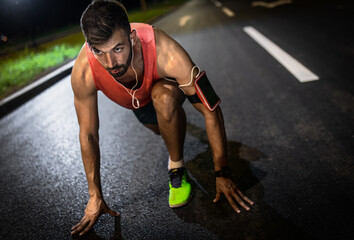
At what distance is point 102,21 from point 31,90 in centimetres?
409

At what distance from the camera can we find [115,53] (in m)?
1.60

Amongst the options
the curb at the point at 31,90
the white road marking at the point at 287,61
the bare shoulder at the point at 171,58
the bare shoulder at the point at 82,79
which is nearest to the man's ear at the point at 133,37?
the bare shoulder at the point at 171,58

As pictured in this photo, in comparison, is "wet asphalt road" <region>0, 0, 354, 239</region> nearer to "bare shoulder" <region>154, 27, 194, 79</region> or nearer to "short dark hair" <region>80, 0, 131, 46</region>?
"bare shoulder" <region>154, 27, 194, 79</region>

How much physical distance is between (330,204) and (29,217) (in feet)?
6.81

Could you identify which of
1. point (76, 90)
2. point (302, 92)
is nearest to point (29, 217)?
point (76, 90)

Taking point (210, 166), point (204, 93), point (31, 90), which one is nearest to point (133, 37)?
point (204, 93)

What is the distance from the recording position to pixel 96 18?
1.55 meters

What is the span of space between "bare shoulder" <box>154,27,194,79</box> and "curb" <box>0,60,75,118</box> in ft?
11.9

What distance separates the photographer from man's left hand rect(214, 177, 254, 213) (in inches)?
65.1

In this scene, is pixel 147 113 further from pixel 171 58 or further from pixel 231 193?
pixel 231 193

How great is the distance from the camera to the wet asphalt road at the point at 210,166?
1605 millimetres

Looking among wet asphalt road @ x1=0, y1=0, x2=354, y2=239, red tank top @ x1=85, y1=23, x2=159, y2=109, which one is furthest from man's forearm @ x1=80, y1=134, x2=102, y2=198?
red tank top @ x1=85, y1=23, x2=159, y2=109

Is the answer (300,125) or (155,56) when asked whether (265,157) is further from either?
(155,56)

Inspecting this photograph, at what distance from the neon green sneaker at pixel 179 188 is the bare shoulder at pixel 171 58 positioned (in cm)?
72
